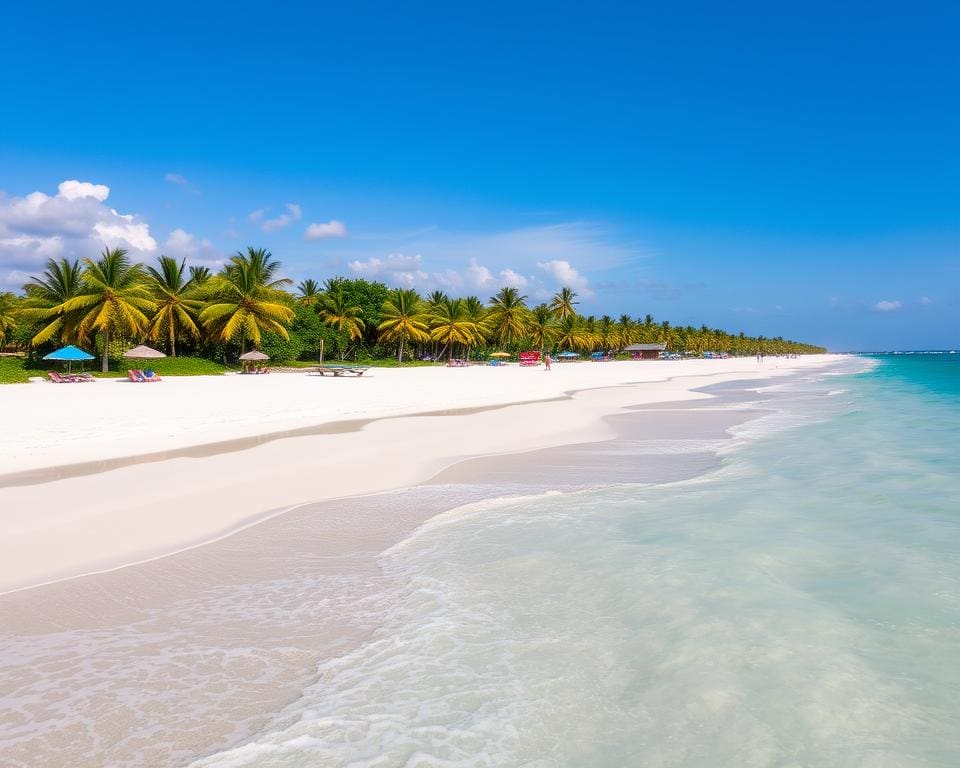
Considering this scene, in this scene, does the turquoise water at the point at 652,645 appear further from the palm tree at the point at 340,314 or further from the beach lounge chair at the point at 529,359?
the beach lounge chair at the point at 529,359

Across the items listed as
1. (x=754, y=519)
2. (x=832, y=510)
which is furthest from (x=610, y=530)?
(x=832, y=510)

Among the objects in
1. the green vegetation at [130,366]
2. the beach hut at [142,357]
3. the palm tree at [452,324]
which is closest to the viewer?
the beach hut at [142,357]

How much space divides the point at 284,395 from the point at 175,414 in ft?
25.2

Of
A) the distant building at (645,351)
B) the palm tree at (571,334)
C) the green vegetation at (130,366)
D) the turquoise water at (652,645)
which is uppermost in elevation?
the palm tree at (571,334)

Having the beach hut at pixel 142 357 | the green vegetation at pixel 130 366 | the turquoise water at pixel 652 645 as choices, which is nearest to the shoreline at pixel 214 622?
the turquoise water at pixel 652 645

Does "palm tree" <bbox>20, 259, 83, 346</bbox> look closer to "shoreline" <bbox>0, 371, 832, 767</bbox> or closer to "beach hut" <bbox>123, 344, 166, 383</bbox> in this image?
"beach hut" <bbox>123, 344, 166, 383</bbox>

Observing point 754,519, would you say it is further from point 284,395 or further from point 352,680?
point 284,395

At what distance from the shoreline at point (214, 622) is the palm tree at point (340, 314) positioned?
54.3 meters

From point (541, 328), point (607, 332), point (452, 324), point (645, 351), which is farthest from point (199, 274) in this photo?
point (645, 351)

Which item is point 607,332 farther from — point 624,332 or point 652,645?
point 652,645

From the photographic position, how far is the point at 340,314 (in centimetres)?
6175

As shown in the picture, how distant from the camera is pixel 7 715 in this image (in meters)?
3.77

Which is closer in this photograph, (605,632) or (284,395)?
(605,632)

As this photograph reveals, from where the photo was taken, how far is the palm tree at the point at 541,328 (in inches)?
3359
